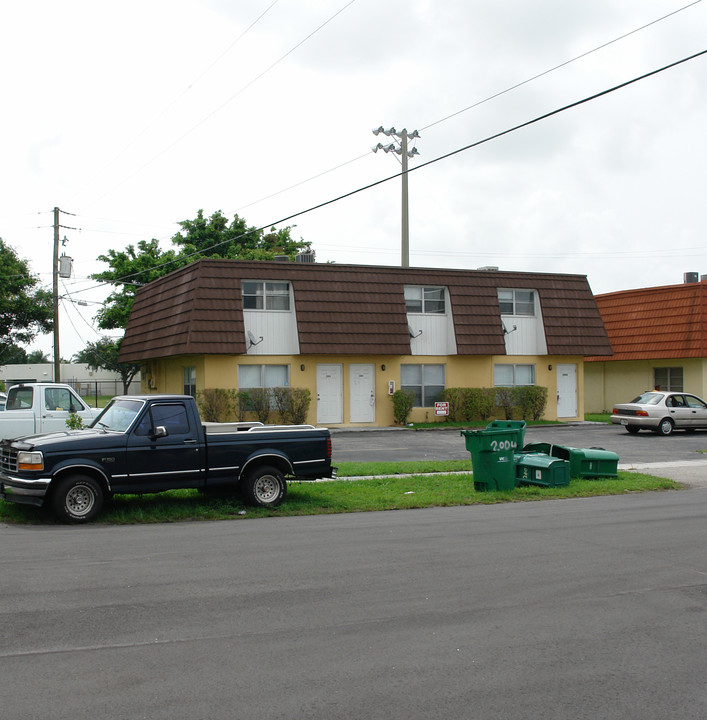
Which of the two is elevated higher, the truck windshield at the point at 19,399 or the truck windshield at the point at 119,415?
the truck windshield at the point at 19,399

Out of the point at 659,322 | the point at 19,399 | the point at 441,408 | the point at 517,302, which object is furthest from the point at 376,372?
the point at 19,399

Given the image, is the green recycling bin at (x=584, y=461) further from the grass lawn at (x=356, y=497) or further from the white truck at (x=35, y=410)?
the white truck at (x=35, y=410)

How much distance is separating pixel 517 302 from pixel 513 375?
10.3ft

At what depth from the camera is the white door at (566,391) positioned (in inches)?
1428

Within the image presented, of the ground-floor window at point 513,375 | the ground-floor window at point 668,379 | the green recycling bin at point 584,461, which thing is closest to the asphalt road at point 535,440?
the ground-floor window at point 513,375

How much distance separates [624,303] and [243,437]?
109 ft

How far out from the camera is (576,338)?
118 feet

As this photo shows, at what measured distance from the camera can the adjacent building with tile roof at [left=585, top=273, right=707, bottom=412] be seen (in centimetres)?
3791

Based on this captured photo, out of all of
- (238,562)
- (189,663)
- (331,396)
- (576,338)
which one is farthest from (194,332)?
(189,663)

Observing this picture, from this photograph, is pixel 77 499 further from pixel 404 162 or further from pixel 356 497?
pixel 404 162

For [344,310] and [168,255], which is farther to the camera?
[168,255]

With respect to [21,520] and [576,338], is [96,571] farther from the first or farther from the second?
[576,338]

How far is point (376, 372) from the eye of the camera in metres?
32.8

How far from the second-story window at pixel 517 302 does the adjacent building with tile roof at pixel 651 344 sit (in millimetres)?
5723
